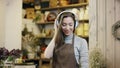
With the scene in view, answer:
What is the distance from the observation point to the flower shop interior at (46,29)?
3193 mm

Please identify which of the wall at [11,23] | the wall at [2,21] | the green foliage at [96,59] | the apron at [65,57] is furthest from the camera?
the wall at [11,23]

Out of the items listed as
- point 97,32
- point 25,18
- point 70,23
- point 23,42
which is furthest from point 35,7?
point 70,23

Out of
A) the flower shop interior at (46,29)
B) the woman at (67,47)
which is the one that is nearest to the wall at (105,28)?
the flower shop interior at (46,29)

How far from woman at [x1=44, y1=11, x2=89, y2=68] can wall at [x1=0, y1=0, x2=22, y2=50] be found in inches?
130

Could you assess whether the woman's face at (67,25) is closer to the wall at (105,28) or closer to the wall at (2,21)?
the wall at (105,28)

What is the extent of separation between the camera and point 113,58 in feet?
10.5

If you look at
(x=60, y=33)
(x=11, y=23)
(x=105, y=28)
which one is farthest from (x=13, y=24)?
(x=60, y=33)

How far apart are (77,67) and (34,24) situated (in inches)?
174

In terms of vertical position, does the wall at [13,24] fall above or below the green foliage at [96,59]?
above

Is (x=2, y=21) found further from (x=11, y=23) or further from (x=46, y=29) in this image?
(x=46, y=29)

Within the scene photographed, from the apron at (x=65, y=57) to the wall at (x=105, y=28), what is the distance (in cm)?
96

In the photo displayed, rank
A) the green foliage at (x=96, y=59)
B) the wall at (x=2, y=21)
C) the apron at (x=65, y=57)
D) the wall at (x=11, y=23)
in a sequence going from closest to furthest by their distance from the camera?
1. the apron at (x=65, y=57)
2. the green foliage at (x=96, y=59)
3. the wall at (x=2, y=21)
4. the wall at (x=11, y=23)

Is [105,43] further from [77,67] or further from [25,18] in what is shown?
[25,18]

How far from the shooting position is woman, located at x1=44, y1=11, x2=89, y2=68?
240 centimetres
